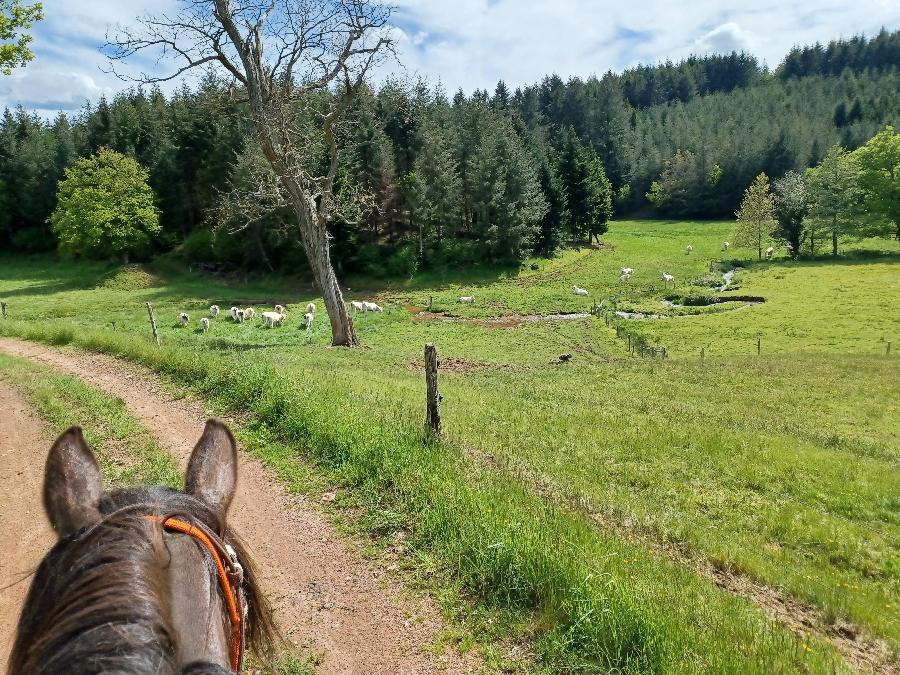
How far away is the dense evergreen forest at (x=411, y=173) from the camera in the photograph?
152 feet

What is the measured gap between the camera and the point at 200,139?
174ft

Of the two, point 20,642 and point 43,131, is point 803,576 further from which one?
point 43,131

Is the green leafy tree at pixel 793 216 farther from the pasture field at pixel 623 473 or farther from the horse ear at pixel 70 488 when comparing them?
the horse ear at pixel 70 488

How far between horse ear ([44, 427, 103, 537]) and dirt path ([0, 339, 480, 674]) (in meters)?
3.19

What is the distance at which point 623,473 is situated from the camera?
10133 mm

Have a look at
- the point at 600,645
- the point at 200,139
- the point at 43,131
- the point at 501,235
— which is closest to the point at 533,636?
the point at 600,645

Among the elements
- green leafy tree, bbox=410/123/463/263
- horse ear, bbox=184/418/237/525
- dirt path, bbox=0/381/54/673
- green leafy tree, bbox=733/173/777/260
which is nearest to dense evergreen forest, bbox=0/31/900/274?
green leafy tree, bbox=410/123/463/263

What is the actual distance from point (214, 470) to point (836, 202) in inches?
2653

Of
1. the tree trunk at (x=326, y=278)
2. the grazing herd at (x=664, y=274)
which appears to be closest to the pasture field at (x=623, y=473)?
the tree trunk at (x=326, y=278)

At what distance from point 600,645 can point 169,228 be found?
62036 millimetres

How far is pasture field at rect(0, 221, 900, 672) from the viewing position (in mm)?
4605

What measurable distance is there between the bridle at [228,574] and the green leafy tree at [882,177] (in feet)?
229

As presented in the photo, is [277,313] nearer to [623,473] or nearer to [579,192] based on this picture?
[623,473]

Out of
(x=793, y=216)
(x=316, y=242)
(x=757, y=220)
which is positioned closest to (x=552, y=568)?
(x=316, y=242)
